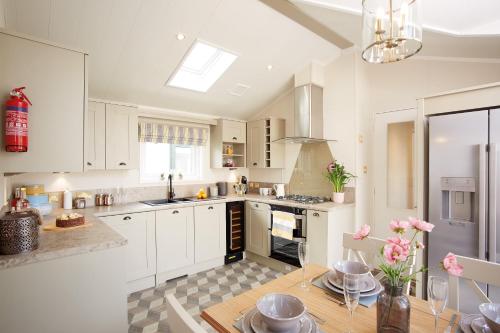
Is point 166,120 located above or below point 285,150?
above

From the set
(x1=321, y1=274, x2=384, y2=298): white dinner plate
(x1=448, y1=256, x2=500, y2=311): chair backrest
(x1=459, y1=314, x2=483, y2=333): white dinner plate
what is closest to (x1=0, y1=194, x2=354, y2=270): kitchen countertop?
(x1=321, y1=274, x2=384, y2=298): white dinner plate

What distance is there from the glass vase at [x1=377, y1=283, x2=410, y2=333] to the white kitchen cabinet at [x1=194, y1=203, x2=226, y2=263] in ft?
8.68

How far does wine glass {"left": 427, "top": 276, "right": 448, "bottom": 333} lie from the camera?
86cm

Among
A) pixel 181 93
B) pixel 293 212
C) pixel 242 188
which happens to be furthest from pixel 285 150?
pixel 181 93

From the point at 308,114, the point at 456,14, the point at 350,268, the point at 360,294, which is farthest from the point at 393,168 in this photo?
the point at 360,294

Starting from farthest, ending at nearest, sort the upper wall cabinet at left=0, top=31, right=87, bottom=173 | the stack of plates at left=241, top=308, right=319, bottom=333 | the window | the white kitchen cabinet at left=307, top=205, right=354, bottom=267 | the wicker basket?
the window → the white kitchen cabinet at left=307, top=205, right=354, bottom=267 → the upper wall cabinet at left=0, top=31, right=87, bottom=173 → the wicker basket → the stack of plates at left=241, top=308, right=319, bottom=333

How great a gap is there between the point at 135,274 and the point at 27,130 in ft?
6.28

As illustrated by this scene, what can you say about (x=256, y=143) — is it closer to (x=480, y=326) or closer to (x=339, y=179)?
(x=339, y=179)

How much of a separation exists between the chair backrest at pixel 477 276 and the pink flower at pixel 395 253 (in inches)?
27.8

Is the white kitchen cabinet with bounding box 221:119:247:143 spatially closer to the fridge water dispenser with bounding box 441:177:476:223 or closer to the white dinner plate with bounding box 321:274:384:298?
the fridge water dispenser with bounding box 441:177:476:223

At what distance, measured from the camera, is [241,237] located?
147 inches

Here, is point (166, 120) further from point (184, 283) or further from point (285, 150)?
point (184, 283)

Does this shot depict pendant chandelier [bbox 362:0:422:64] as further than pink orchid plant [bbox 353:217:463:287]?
Yes

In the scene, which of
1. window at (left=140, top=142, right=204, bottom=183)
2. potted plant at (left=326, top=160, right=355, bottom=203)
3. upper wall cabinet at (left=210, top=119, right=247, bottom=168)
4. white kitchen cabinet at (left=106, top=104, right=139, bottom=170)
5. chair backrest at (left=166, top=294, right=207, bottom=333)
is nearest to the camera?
chair backrest at (left=166, top=294, right=207, bottom=333)
